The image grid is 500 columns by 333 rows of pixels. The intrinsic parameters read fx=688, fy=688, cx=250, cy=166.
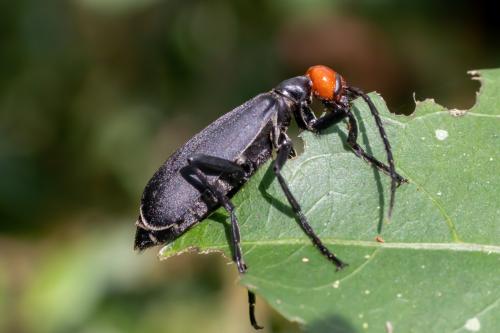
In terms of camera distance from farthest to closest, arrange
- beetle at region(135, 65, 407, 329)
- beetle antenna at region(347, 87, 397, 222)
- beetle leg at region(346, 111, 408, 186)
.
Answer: beetle at region(135, 65, 407, 329) → beetle leg at region(346, 111, 408, 186) → beetle antenna at region(347, 87, 397, 222)

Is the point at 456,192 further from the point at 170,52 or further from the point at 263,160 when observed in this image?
the point at 170,52

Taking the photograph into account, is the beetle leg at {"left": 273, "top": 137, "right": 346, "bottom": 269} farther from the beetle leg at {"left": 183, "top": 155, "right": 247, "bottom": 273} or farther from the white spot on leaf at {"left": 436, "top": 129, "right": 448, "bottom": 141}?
the white spot on leaf at {"left": 436, "top": 129, "right": 448, "bottom": 141}

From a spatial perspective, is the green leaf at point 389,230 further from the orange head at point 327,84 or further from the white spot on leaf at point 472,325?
the orange head at point 327,84

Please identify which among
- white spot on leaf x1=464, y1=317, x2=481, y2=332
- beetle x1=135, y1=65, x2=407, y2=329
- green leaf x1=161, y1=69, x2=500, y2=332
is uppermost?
beetle x1=135, y1=65, x2=407, y2=329

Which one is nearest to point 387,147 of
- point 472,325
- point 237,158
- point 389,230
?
point 389,230

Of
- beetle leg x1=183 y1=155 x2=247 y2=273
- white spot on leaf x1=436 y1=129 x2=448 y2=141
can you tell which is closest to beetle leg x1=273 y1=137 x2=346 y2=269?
beetle leg x1=183 y1=155 x2=247 y2=273

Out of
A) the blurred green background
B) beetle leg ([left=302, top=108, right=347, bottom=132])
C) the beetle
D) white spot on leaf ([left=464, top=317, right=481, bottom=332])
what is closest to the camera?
white spot on leaf ([left=464, top=317, right=481, bottom=332])
